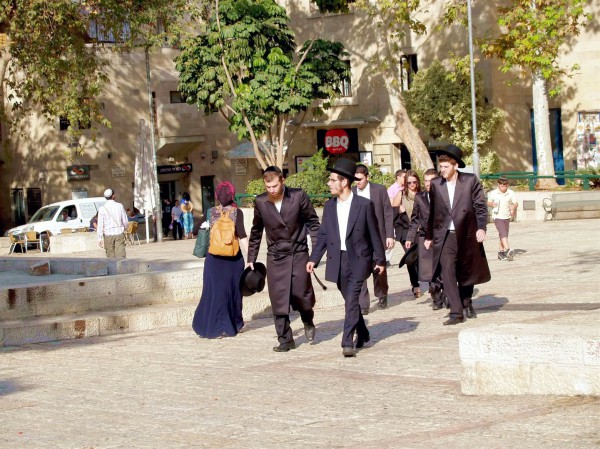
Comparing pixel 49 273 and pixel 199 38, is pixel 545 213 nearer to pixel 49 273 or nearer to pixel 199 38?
pixel 199 38

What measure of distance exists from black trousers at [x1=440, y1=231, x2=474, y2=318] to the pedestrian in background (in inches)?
321

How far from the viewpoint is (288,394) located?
9.33 meters

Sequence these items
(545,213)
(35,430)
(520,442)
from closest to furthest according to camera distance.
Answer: (520,442)
(35,430)
(545,213)

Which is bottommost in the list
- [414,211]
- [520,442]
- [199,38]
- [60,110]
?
[520,442]

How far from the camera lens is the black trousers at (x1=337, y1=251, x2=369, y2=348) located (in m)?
11.0

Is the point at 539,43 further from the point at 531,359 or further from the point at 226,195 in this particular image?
the point at 531,359

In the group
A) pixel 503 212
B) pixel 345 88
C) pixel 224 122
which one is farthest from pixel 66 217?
pixel 503 212

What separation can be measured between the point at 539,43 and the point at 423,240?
2058 cm

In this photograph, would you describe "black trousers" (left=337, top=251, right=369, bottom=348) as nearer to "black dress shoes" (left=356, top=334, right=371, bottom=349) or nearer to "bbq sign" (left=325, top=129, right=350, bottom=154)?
"black dress shoes" (left=356, top=334, right=371, bottom=349)

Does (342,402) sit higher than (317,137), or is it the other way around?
(317,137)

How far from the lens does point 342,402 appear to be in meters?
8.89

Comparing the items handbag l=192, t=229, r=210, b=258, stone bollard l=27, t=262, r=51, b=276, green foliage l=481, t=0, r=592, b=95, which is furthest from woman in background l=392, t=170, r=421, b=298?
green foliage l=481, t=0, r=592, b=95

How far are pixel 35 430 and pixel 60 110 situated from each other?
27.5 m

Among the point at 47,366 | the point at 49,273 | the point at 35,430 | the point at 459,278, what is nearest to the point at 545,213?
the point at 49,273
